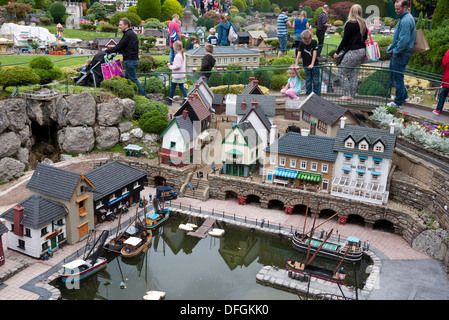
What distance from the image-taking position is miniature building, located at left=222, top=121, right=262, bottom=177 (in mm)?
38688

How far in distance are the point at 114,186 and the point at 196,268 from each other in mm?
9741

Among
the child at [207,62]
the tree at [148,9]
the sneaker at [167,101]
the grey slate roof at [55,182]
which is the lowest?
the grey slate roof at [55,182]

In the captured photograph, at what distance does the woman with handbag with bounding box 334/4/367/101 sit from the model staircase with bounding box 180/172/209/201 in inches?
579

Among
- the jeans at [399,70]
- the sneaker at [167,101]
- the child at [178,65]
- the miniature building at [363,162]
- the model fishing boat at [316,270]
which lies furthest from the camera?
the sneaker at [167,101]

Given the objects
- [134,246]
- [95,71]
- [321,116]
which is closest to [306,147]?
[321,116]

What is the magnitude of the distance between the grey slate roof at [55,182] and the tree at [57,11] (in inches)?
2235

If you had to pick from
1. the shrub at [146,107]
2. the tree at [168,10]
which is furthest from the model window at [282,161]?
the tree at [168,10]

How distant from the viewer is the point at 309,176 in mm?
37125

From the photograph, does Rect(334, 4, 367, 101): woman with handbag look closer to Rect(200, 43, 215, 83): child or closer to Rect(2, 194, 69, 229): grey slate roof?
Rect(200, 43, 215, 83): child

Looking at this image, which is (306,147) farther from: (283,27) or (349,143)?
(283,27)

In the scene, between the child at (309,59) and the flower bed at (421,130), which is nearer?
the flower bed at (421,130)

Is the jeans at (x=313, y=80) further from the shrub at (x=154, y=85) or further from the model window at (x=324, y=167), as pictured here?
the shrub at (x=154, y=85)

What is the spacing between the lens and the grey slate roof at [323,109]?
38703mm

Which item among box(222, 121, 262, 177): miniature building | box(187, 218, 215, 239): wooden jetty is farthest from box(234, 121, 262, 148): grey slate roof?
box(187, 218, 215, 239): wooden jetty
